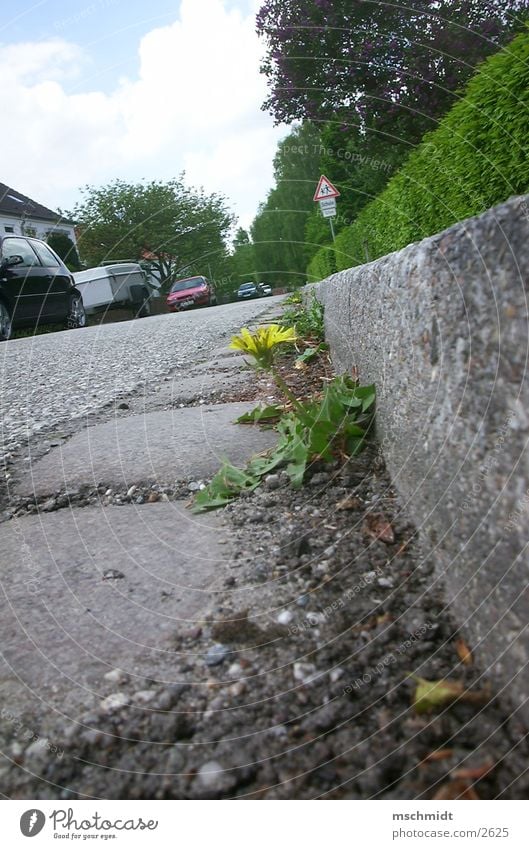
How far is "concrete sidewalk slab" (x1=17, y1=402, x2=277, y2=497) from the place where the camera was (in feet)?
4.57

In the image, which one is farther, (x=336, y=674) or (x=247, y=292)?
(x=247, y=292)

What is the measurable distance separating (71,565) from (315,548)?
0.41 m

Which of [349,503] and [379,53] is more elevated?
[379,53]

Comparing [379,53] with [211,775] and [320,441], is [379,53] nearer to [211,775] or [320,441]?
[320,441]

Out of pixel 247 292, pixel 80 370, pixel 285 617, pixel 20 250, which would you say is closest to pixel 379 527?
pixel 285 617

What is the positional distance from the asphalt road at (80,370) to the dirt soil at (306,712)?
128 cm

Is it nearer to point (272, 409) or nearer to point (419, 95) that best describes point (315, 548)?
point (272, 409)

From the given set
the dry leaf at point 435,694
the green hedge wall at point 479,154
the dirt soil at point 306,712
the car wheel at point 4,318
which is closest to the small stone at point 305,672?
the dirt soil at point 306,712

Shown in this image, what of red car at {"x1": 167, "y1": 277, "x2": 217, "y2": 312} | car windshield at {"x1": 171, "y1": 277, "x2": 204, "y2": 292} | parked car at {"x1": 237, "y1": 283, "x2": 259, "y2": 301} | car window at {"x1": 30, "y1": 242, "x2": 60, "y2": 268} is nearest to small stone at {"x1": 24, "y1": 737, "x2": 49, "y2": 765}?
car window at {"x1": 30, "y1": 242, "x2": 60, "y2": 268}

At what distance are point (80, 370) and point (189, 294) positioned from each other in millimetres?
8002

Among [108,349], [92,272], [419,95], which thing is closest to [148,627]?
[108,349]

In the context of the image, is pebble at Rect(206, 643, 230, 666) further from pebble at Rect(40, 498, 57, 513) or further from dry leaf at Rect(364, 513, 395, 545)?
pebble at Rect(40, 498, 57, 513)

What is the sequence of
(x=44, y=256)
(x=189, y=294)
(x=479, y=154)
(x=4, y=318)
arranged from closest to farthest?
(x=479, y=154), (x=4, y=318), (x=44, y=256), (x=189, y=294)

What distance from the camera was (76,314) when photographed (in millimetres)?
8594
